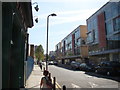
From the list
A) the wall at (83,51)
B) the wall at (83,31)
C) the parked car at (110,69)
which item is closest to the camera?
the parked car at (110,69)

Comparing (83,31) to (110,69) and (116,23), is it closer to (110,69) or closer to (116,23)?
A: (116,23)

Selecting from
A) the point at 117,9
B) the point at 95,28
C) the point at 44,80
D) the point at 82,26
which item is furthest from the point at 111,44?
the point at 44,80

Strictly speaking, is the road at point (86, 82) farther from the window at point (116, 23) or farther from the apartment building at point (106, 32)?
the window at point (116, 23)

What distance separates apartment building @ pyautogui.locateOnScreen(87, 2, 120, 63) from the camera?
4422 centimetres

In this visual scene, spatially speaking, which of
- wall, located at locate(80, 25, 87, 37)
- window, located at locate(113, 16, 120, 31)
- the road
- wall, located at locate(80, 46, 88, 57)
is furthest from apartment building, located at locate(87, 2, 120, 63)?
the road

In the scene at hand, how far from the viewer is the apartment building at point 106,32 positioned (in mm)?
44219

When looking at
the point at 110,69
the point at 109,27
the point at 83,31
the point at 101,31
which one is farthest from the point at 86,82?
the point at 83,31

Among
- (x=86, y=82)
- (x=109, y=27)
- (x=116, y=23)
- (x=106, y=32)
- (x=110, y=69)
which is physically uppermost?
(x=116, y=23)

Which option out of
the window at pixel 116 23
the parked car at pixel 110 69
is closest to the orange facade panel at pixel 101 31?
the window at pixel 116 23

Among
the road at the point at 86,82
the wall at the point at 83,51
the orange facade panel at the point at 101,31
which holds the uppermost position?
the orange facade panel at the point at 101,31

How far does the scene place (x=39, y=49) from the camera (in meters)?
83.1

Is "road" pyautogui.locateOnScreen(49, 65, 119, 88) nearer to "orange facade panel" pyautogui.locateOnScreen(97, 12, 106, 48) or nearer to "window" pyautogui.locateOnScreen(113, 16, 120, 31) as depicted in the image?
"window" pyautogui.locateOnScreen(113, 16, 120, 31)

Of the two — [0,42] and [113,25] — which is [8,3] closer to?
[0,42]

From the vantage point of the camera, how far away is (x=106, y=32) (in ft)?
163
